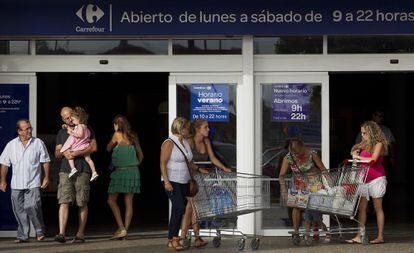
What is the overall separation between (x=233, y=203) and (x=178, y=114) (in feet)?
7.42

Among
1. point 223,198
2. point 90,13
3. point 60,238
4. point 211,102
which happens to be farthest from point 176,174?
point 90,13

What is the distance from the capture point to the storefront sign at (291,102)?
11.6 metres

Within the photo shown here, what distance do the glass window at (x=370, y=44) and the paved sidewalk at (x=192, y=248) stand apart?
9.30 feet

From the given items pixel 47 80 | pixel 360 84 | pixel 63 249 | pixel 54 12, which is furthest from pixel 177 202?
pixel 360 84

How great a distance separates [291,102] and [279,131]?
0.48m

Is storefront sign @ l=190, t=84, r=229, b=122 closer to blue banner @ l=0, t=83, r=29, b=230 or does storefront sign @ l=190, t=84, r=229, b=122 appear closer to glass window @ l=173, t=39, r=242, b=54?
glass window @ l=173, t=39, r=242, b=54

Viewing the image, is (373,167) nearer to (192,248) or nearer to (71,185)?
(192,248)

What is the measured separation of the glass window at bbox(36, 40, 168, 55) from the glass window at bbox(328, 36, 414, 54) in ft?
8.60

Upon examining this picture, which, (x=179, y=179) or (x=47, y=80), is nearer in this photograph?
(x=179, y=179)

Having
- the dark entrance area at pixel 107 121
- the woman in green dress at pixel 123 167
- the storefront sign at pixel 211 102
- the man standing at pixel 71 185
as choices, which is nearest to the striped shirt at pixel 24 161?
the man standing at pixel 71 185

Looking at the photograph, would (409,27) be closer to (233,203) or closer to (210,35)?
(210,35)

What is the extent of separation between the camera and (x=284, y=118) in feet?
38.0

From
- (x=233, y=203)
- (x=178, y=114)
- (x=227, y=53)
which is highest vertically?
(x=227, y=53)

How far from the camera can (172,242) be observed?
10.0 m
